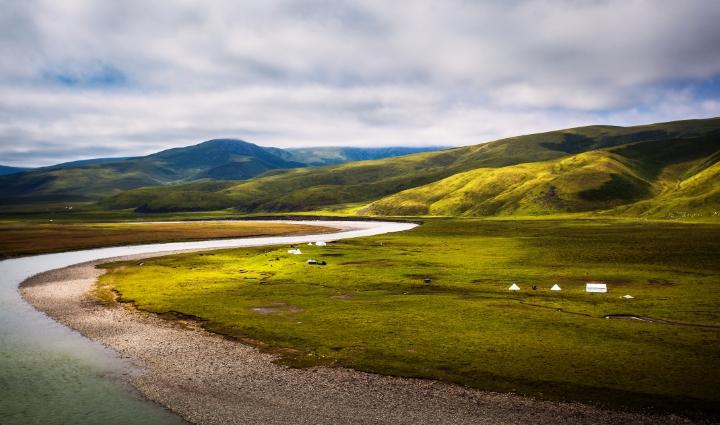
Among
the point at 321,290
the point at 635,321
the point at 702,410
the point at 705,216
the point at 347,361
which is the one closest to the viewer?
the point at 702,410

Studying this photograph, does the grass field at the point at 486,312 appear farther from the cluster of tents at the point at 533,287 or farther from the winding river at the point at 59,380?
the winding river at the point at 59,380

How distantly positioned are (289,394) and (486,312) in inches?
1093

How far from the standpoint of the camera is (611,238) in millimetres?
124875

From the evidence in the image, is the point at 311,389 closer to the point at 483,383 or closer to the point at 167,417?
the point at 167,417

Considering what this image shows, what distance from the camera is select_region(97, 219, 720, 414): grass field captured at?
34562 mm

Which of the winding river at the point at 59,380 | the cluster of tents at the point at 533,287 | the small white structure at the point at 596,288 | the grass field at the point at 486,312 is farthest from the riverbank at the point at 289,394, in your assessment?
the small white structure at the point at 596,288

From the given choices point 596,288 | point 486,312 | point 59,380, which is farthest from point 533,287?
point 59,380

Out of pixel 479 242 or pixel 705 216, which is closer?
pixel 479 242

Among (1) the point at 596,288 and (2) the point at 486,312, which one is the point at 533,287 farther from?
(2) the point at 486,312

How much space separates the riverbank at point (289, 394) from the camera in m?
29.0

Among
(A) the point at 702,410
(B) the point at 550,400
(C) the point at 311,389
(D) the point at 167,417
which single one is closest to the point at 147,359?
(D) the point at 167,417

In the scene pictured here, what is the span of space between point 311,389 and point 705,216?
647ft

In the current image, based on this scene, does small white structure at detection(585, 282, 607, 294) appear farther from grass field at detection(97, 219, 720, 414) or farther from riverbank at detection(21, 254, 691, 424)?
riverbank at detection(21, 254, 691, 424)

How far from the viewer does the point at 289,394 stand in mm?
33031
